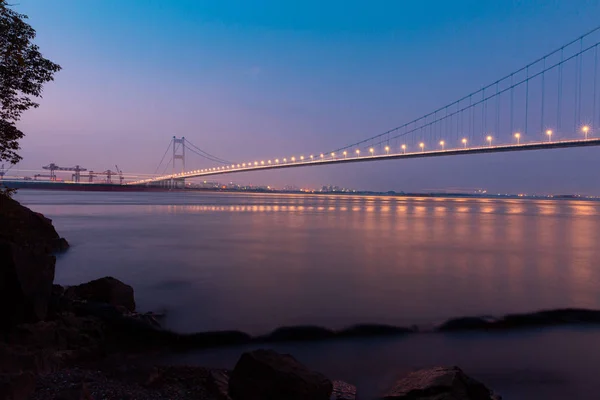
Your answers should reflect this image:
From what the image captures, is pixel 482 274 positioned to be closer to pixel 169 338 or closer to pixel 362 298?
pixel 362 298

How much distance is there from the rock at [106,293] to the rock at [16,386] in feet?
8.17

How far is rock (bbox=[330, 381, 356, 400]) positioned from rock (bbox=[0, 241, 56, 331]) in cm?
272

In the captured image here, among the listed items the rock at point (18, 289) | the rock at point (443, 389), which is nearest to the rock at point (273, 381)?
the rock at point (443, 389)

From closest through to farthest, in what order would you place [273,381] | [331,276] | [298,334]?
[273,381] → [298,334] → [331,276]

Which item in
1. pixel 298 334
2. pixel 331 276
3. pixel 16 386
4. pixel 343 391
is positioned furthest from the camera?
pixel 331 276

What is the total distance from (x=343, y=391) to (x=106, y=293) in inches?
125

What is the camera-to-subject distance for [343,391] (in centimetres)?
278

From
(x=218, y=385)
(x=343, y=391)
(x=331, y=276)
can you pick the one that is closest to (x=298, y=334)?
(x=343, y=391)

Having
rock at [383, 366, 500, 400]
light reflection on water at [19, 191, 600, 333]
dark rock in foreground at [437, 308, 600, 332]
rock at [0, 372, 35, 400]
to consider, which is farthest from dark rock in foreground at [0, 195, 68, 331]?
dark rock in foreground at [437, 308, 600, 332]

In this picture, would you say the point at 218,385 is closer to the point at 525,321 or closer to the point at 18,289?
the point at 18,289

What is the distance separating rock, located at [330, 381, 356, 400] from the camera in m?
2.70

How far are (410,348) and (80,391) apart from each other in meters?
2.88

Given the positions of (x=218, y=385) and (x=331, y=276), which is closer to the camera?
(x=218, y=385)

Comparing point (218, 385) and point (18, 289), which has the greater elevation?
point (18, 289)
